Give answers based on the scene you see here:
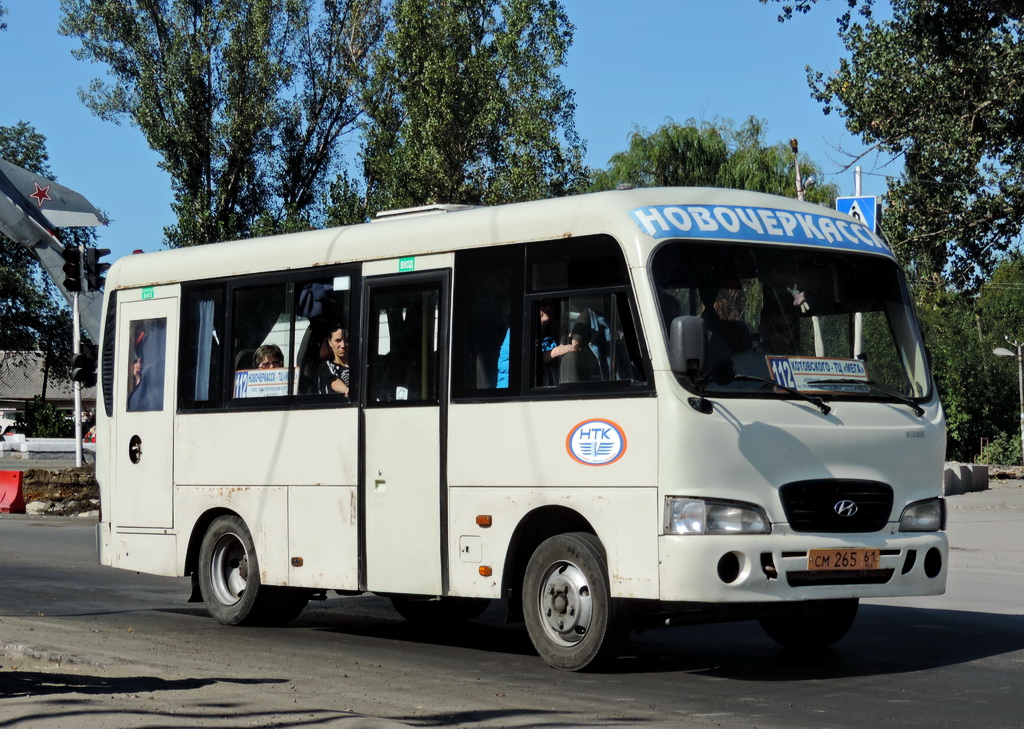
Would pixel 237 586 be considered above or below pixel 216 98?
below

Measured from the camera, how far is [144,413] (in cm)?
1285

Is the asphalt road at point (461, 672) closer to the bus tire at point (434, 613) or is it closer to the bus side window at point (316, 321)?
the bus tire at point (434, 613)

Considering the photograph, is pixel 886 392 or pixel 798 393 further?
pixel 886 392

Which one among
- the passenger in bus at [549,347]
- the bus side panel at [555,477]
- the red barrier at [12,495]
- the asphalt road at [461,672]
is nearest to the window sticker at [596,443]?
the bus side panel at [555,477]

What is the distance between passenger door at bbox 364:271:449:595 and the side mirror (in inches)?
82.6

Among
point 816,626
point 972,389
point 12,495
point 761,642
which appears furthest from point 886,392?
point 972,389

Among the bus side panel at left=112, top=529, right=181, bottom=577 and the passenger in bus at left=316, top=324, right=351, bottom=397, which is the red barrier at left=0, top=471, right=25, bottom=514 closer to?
the bus side panel at left=112, top=529, right=181, bottom=577

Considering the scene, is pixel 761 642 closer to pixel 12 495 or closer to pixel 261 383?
pixel 261 383

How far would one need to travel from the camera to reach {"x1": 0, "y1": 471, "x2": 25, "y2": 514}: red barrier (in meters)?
28.9

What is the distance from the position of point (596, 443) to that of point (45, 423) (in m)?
57.6

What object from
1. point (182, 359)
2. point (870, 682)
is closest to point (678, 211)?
point (870, 682)

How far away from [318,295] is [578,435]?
2.98 metres

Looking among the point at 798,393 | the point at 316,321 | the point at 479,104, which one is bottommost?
the point at 798,393

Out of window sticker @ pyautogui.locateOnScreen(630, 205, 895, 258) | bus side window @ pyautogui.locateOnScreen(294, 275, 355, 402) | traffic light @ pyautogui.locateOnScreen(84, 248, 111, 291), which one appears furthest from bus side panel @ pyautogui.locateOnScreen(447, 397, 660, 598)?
traffic light @ pyautogui.locateOnScreen(84, 248, 111, 291)
